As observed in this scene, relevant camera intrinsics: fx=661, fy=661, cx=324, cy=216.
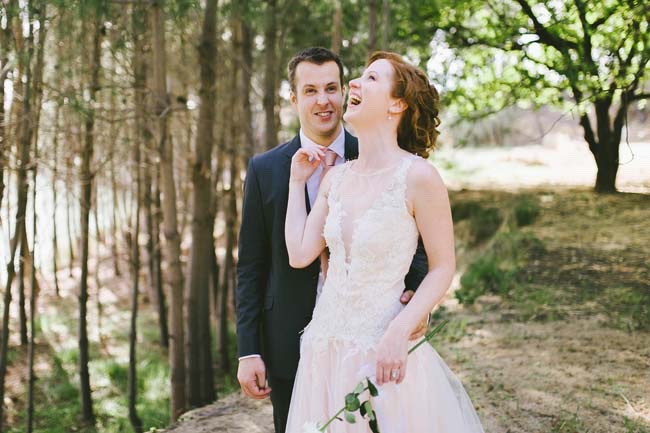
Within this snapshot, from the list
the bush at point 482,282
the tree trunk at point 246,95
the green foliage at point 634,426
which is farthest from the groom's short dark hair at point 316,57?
the tree trunk at point 246,95

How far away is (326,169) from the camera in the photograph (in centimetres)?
233

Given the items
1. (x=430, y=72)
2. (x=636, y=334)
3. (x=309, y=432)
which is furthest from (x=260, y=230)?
(x=430, y=72)

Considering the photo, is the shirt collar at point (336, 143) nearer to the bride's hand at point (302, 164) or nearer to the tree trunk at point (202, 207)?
the bride's hand at point (302, 164)

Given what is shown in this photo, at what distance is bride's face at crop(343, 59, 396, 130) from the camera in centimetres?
192

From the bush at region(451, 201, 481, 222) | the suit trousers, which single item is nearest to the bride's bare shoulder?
the suit trousers

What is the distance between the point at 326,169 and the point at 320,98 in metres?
0.26

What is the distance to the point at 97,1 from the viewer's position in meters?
4.72

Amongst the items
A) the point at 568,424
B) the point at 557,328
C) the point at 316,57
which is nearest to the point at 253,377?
the point at 316,57

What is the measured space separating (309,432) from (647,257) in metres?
5.26

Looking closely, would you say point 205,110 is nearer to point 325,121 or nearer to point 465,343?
point 465,343

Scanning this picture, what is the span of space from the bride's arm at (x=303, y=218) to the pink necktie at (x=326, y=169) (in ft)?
0.25

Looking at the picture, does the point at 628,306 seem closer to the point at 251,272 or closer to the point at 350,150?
the point at 350,150

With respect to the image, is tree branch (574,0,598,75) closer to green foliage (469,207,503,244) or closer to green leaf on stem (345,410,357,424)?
green foliage (469,207,503,244)

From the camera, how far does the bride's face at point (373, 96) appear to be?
1.92 metres
